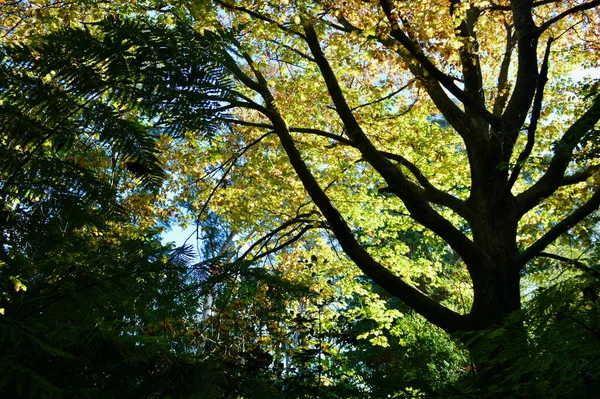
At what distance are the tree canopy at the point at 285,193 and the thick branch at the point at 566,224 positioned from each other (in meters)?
0.02

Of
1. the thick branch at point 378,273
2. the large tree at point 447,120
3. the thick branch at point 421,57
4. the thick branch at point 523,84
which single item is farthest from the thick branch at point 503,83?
the thick branch at point 378,273

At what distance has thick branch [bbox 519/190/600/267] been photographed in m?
5.00

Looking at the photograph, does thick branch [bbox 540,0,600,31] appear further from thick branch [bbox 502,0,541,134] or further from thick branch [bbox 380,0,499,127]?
thick branch [bbox 380,0,499,127]

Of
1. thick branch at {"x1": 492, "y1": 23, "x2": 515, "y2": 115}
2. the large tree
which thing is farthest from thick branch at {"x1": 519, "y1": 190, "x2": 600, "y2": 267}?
thick branch at {"x1": 492, "y1": 23, "x2": 515, "y2": 115}

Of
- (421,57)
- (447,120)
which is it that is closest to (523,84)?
(447,120)

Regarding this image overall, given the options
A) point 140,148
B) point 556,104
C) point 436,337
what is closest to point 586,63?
point 556,104

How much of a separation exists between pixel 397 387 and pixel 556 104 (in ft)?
29.5

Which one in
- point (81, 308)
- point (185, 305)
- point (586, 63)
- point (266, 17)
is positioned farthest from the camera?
point (586, 63)

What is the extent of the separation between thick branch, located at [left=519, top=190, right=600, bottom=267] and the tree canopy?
0.02 metres

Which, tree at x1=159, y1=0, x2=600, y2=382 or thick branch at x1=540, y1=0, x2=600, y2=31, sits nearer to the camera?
thick branch at x1=540, y1=0, x2=600, y2=31

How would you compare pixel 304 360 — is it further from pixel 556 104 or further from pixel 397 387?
pixel 556 104

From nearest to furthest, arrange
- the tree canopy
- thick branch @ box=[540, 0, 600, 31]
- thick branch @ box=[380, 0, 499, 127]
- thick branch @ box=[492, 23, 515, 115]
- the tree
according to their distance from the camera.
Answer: the tree canopy, thick branch @ box=[540, 0, 600, 31], thick branch @ box=[380, 0, 499, 127], the tree, thick branch @ box=[492, 23, 515, 115]

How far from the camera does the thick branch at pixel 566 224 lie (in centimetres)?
500

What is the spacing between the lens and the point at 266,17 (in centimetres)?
636
